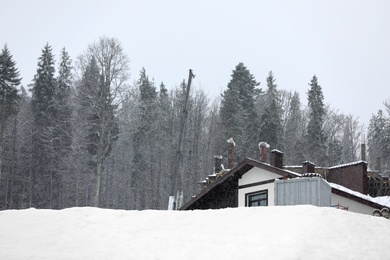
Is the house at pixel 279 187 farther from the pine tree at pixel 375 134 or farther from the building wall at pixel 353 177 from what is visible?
the pine tree at pixel 375 134

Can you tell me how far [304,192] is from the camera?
19625 mm

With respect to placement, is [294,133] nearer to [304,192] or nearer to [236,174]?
[236,174]

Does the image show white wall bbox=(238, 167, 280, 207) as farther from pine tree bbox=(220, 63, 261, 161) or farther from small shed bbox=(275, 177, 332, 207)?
pine tree bbox=(220, 63, 261, 161)

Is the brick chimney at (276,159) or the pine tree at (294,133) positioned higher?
the pine tree at (294,133)

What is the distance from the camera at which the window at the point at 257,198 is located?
23938 mm

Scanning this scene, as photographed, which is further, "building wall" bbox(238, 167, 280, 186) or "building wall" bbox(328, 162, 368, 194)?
"building wall" bbox(328, 162, 368, 194)

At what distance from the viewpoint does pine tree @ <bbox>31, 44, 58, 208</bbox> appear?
51812mm

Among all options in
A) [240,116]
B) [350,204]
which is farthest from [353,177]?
[240,116]

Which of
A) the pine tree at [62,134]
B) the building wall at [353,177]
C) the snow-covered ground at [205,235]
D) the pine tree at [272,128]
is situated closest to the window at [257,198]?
the building wall at [353,177]

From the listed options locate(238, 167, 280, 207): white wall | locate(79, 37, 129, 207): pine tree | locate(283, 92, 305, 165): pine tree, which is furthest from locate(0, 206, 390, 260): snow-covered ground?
locate(283, 92, 305, 165): pine tree

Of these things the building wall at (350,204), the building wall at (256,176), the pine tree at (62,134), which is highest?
the pine tree at (62,134)

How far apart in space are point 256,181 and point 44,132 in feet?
108

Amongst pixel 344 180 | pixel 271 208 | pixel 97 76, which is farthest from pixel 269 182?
pixel 97 76

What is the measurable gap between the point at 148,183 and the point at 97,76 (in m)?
18.1
